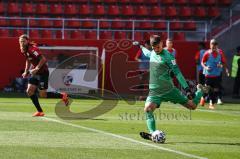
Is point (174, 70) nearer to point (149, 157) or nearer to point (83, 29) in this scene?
point (149, 157)

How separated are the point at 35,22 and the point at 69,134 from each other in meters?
21.2

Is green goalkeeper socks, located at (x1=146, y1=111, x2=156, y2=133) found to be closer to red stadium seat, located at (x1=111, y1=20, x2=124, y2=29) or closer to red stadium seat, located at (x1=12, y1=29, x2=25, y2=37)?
red stadium seat, located at (x1=12, y1=29, x2=25, y2=37)

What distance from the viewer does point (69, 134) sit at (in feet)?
42.8

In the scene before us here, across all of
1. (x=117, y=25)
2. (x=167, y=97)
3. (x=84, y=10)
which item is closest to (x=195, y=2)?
(x=117, y=25)

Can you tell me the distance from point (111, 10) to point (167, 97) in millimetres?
23056

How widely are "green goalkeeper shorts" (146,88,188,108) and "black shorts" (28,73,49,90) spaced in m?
5.31

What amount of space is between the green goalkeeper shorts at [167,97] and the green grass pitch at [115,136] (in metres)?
0.75

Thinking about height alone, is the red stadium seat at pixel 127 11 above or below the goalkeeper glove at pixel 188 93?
above

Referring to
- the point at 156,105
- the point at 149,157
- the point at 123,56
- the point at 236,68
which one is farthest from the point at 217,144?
the point at 123,56

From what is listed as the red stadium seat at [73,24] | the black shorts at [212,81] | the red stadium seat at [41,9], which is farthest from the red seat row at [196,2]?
the black shorts at [212,81]

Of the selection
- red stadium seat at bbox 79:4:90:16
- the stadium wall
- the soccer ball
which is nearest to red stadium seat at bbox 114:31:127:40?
the stadium wall

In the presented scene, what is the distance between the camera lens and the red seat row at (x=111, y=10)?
34.8 meters

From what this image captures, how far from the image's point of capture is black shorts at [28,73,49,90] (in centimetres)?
1729

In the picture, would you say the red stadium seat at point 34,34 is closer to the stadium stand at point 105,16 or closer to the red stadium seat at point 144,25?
the stadium stand at point 105,16
